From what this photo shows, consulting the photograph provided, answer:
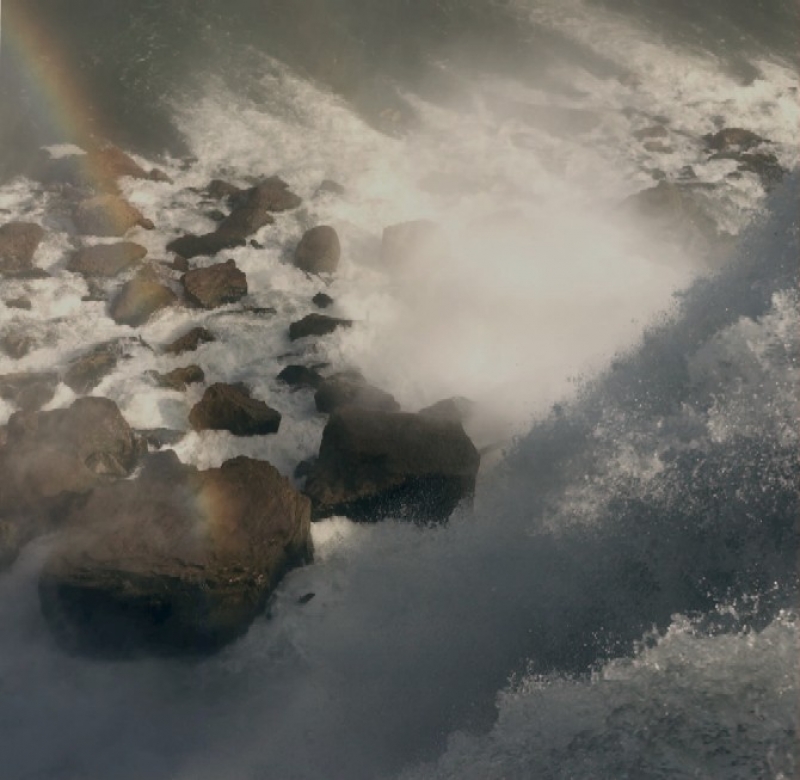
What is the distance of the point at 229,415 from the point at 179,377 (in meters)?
1.37

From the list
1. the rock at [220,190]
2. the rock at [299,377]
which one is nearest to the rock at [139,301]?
the rock at [299,377]

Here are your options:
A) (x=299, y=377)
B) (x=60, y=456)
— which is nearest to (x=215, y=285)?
(x=299, y=377)

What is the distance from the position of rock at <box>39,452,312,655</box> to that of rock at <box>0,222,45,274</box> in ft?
20.5

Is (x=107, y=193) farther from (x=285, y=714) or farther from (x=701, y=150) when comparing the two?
(x=701, y=150)

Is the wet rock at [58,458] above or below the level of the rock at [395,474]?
below

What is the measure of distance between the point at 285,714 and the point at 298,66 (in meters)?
17.4

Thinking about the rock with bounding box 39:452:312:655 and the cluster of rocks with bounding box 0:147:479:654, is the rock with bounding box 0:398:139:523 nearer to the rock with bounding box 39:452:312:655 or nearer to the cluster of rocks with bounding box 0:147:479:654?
the cluster of rocks with bounding box 0:147:479:654

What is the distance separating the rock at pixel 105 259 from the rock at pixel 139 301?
693 mm

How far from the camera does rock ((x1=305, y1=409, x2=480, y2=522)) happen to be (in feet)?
37.9

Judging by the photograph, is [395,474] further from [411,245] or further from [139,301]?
[411,245]

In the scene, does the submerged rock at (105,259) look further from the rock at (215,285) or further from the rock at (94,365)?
the rock at (94,365)

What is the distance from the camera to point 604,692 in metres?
8.09

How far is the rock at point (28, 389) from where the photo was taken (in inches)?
504

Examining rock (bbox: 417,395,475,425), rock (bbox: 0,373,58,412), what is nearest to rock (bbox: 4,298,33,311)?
rock (bbox: 0,373,58,412)
